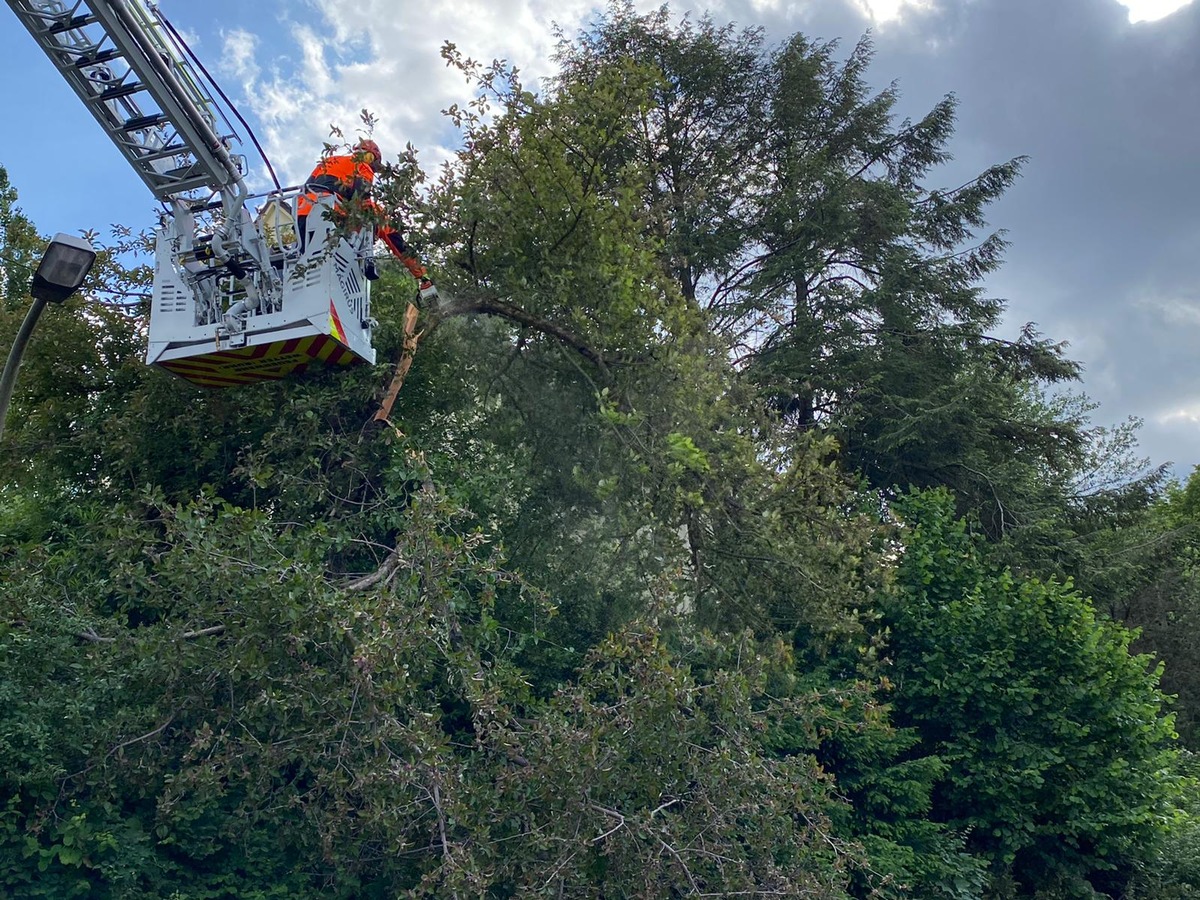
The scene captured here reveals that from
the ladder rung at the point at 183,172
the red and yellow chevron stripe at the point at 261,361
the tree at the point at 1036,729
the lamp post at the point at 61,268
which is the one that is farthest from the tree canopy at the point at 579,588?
the lamp post at the point at 61,268

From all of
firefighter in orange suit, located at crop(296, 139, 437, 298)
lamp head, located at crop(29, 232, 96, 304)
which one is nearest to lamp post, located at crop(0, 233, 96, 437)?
lamp head, located at crop(29, 232, 96, 304)

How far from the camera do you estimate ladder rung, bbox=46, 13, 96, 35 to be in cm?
755

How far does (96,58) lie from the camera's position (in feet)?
25.5

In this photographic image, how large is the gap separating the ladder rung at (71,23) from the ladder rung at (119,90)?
0.48 metres

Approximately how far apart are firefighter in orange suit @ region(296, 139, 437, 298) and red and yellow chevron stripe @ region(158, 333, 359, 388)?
0.82 m

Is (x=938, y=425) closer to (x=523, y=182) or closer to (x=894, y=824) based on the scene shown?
(x=894, y=824)

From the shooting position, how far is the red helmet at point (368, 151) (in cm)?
882

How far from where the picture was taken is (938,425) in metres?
16.1

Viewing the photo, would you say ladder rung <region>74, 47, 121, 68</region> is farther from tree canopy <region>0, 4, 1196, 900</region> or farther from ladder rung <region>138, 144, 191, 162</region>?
tree canopy <region>0, 4, 1196, 900</region>

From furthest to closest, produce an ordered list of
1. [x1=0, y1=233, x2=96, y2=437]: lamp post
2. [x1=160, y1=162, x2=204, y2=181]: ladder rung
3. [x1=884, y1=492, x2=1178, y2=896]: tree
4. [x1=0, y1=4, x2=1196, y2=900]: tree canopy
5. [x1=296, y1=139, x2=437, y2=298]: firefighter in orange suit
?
[x1=884, y1=492, x2=1178, y2=896]: tree, [x1=296, y1=139, x2=437, y2=298]: firefighter in orange suit, [x1=160, y1=162, x2=204, y2=181]: ladder rung, [x1=0, y1=4, x2=1196, y2=900]: tree canopy, [x1=0, y1=233, x2=96, y2=437]: lamp post

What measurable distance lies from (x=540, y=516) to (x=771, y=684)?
2.92 meters

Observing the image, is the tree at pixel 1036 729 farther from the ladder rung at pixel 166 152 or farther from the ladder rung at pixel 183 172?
the ladder rung at pixel 166 152

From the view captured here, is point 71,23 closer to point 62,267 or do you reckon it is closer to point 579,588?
point 62,267

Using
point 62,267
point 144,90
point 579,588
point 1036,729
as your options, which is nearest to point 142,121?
point 144,90
